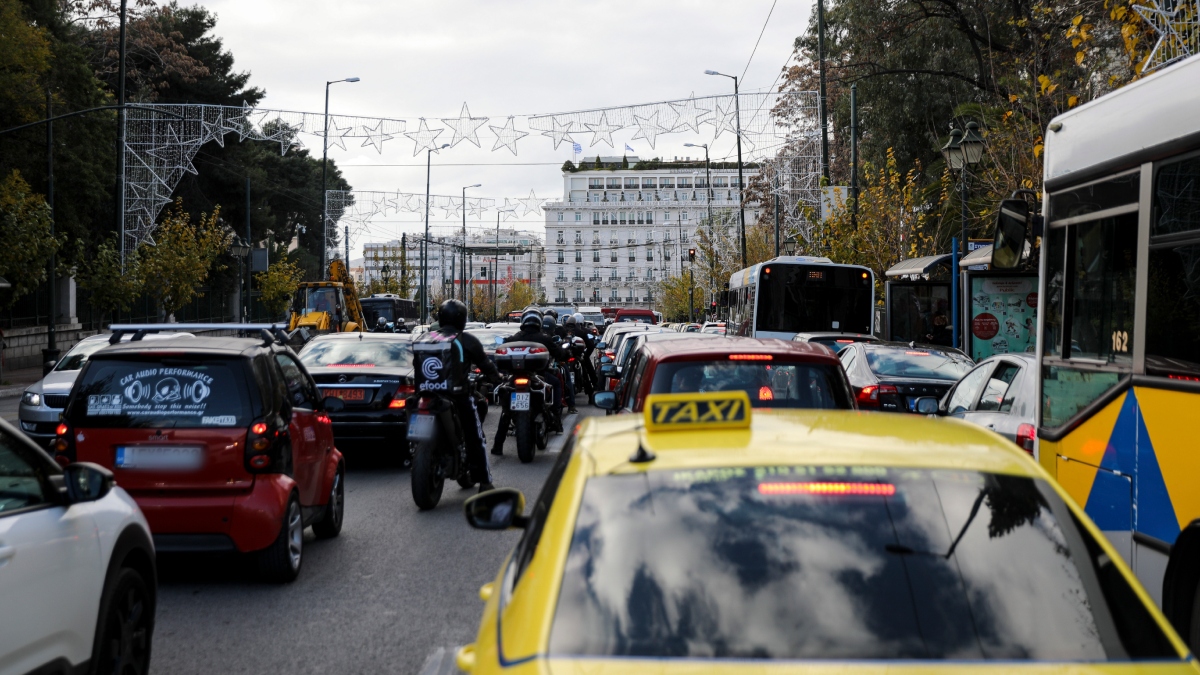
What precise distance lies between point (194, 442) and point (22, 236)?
27.0m

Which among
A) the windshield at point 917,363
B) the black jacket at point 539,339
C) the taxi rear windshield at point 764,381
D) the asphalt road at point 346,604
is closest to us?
the asphalt road at point 346,604

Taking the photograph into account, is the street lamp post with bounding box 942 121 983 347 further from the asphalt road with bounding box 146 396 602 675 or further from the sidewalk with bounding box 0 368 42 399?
the sidewalk with bounding box 0 368 42 399

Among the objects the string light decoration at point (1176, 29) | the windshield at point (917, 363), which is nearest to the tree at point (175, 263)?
the windshield at point (917, 363)

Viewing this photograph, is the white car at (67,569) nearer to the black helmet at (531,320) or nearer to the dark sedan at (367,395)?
the dark sedan at (367,395)

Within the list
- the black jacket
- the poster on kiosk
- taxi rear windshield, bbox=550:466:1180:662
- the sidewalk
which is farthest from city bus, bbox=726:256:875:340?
taxi rear windshield, bbox=550:466:1180:662

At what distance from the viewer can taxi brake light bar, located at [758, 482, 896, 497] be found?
2.98 meters

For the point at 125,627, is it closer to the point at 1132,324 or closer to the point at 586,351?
the point at 1132,324

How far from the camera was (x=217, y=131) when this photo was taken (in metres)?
40.6

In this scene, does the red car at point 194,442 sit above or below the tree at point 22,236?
below

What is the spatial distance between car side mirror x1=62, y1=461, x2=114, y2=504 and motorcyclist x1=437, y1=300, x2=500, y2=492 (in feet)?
20.0

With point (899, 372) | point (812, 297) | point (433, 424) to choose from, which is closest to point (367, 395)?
point (433, 424)

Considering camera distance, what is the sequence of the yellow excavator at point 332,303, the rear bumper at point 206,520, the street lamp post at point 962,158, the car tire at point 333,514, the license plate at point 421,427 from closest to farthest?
the rear bumper at point 206,520 → the car tire at point 333,514 → the license plate at point 421,427 → the street lamp post at point 962,158 → the yellow excavator at point 332,303

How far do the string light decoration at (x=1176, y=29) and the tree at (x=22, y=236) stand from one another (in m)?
27.3

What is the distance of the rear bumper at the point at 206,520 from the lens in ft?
24.3
